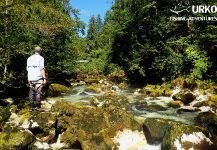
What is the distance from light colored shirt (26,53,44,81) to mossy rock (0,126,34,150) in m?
1.86

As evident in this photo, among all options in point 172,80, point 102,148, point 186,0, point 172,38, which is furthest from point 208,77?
point 102,148

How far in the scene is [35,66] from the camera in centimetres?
1088

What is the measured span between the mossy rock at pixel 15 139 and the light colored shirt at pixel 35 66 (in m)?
1.86

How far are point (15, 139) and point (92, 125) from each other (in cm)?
289

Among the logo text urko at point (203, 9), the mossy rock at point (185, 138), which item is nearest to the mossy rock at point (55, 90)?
the mossy rock at point (185, 138)

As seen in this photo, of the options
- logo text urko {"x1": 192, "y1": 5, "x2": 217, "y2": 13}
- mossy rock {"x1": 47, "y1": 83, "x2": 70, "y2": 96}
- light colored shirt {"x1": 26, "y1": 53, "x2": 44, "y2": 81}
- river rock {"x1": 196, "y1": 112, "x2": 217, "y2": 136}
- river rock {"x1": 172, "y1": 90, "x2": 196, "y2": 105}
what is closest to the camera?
light colored shirt {"x1": 26, "y1": 53, "x2": 44, "y2": 81}

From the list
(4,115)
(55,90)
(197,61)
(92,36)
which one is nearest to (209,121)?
(4,115)

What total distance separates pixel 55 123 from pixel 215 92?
1167cm

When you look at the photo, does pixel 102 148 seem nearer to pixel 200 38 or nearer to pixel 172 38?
pixel 200 38

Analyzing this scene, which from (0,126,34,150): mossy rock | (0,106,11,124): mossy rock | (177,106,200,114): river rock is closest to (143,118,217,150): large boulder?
(0,126,34,150): mossy rock

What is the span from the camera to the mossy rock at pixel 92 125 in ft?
37.2

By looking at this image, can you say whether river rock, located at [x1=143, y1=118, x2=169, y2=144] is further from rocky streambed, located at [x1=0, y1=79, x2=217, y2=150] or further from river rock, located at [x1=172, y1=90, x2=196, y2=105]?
river rock, located at [x1=172, y1=90, x2=196, y2=105]

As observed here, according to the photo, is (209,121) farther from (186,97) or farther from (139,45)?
(139,45)

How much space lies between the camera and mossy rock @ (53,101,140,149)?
11328mm
